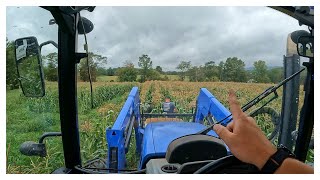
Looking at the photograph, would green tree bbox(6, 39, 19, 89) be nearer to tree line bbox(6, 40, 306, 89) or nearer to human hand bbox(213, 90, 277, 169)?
tree line bbox(6, 40, 306, 89)

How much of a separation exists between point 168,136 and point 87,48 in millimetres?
755

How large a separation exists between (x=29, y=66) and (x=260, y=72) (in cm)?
105

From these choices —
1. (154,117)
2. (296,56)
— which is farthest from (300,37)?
(154,117)

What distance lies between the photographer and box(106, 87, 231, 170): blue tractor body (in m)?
1.92

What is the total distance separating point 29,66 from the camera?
1.59m

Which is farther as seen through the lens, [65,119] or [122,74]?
[122,74]

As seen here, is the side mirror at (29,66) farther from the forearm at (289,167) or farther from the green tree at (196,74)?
the forearm at (289,167)

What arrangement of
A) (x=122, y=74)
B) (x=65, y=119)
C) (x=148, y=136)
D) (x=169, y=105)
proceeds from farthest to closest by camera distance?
(x=169, y=105) → (x=148, y=136) → (x=122, y=74) → (x=65, y=119)

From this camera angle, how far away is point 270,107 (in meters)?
1.57

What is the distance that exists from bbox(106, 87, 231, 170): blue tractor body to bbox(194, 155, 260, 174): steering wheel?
24.3 inches

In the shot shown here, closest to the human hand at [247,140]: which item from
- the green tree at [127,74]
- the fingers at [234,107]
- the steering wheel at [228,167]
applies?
the fingers at [234,107]

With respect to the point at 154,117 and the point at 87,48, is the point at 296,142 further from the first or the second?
the point at 154,117

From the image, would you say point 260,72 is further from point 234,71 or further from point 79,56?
point 79,56

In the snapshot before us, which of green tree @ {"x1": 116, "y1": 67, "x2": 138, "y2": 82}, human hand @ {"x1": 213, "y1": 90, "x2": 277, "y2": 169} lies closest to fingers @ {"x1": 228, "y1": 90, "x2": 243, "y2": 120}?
human hand @ {"x1": 213, "y1": 90, "x2": 277, "y2": 169}
